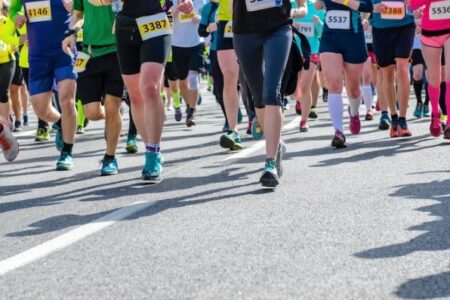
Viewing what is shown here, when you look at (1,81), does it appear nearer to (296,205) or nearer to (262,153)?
(262,153)

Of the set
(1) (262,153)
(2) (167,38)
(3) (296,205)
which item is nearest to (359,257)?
(3) (296,205)

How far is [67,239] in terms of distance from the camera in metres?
5.07

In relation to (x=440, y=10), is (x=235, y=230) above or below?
below

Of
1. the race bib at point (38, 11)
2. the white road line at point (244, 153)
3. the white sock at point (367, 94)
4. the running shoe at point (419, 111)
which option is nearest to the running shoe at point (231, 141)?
the white road line at point (244, 153)

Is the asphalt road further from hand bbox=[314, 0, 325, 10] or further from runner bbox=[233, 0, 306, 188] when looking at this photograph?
hand bbox=[314, 0, 325, 10]

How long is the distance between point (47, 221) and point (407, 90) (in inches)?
233

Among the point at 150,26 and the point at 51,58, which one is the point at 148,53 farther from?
the point at 51,58

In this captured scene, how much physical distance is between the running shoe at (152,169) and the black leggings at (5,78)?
18.7ft

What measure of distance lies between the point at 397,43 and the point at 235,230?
603 centimetres

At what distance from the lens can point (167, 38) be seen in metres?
7.44

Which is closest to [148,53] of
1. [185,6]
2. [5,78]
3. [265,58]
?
[185,6]

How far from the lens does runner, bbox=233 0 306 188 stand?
680cm

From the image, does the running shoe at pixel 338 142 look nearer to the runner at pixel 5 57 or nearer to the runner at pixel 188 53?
the runner at pixel 5 57

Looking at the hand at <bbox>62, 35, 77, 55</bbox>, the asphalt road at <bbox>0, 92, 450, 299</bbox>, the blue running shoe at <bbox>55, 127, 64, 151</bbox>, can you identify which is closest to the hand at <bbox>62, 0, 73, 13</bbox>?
the hand at <bbox>62, 35, 77, 55</bbox>
